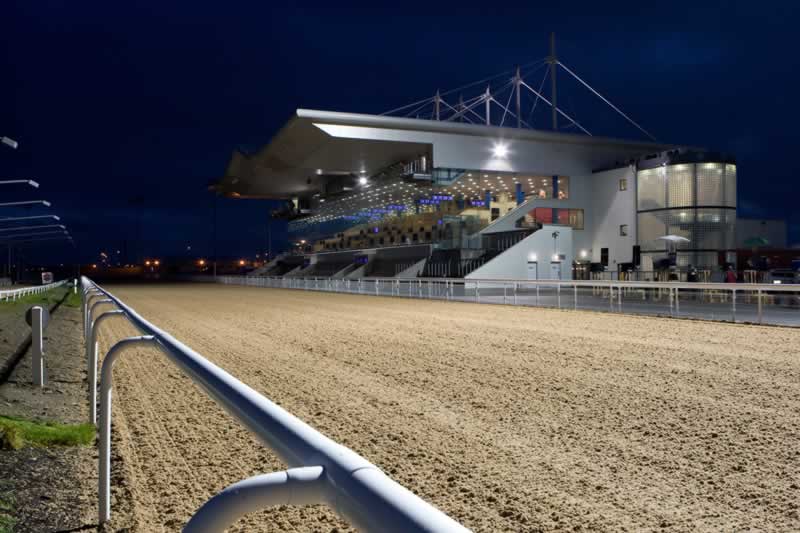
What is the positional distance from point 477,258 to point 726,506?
3887 cm

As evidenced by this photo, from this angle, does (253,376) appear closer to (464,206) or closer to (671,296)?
(671,296)

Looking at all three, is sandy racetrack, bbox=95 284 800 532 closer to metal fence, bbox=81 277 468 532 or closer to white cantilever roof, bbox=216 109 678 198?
metal fence, bbox=81 277 468 532

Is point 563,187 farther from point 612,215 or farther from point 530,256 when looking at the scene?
point 530,256

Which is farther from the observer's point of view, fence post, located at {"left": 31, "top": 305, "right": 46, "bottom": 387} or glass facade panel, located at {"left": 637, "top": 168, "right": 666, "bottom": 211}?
glass facade panel, located at {"left": 637, "top": 168, "right": 666, "bottom": 211}

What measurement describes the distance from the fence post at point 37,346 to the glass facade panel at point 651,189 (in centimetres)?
4071

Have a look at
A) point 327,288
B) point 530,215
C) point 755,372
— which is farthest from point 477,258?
point 755,372

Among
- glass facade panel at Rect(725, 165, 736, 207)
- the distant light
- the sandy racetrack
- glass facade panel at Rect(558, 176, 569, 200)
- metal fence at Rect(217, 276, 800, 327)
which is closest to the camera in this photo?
the sandy racetrack

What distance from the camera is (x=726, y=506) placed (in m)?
3.71

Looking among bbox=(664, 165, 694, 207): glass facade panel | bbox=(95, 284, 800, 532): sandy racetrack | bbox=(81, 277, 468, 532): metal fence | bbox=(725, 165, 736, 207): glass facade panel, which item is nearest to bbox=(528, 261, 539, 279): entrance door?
bbox=(664, 165, 694, 207): glass facade panel

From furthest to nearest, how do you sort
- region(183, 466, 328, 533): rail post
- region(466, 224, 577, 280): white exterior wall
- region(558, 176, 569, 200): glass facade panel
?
region(558, 176, 569, 200): glass facade panel < region(466, 224, 577, 280): white exterior wall < region(183, 466, 328, 533): rail post

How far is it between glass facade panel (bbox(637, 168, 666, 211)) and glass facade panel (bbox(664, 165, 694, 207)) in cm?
47

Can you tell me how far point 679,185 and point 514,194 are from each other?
14341mm

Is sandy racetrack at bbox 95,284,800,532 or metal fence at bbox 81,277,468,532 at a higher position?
metal fence at bbox 81,277,468,532

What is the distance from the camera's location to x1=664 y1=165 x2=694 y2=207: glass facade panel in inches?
1608
